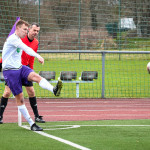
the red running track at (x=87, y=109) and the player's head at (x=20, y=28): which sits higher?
the player's head at (x=20, y=28)

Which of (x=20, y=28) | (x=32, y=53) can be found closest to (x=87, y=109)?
(x=20, y=28)

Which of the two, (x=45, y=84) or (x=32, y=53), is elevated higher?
(x=32, y=53)

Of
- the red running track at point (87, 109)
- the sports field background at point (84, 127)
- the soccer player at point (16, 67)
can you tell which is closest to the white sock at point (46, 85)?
the soccer player at point (16, 67)

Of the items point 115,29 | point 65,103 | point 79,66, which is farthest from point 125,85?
point 115,29

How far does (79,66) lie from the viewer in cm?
2127

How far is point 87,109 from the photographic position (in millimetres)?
12805

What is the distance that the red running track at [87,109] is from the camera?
11.2 m

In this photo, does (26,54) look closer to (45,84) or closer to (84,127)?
(45,84)

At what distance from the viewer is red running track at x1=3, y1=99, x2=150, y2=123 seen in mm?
11211

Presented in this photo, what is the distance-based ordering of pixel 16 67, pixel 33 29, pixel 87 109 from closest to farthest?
pixel 16 67 < pixel 33 29 < pixel 87 109

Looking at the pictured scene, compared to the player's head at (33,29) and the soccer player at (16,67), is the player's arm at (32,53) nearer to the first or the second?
the soccer player at (16,67)

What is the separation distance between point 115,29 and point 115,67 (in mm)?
5628

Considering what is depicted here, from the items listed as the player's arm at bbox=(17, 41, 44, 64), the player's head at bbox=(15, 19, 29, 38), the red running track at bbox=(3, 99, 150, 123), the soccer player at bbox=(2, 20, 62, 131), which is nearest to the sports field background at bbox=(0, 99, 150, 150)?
the red running track at bbox=(3, 99, 150, 123)

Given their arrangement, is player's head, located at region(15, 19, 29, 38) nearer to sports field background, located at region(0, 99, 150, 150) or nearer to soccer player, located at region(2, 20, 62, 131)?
soccer player, located at region(2, 20, 62, 131)
